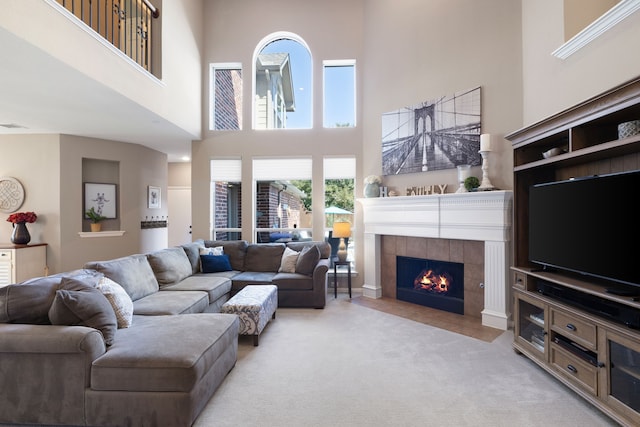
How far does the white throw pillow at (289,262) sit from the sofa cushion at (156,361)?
2499mm

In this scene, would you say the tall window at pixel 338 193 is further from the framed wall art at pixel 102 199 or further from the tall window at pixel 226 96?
the framed wall art at pixel 102 199

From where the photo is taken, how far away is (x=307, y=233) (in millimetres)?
5828

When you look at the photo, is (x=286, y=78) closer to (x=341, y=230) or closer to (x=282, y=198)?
(x=282, y=198)

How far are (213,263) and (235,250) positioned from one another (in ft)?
1.58

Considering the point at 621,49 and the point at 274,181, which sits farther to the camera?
the point at 274,181

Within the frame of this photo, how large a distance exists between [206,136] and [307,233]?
250 centimetres

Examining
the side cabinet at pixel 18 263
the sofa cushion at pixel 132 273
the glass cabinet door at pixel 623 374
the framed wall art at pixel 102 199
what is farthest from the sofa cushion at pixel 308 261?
the side cabinet at pixel 18 263

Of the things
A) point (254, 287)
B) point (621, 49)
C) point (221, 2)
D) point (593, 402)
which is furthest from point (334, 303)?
point (221, 2)

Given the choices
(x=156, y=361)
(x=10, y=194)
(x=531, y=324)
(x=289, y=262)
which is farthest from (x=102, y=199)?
(x=531, y=324)

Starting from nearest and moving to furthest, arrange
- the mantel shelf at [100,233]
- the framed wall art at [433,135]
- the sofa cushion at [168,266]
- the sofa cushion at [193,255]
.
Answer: the sofa cushion at [168,266] < the framed wall art at [433,135] < the sofa cushion at [193,255] < the mantel shelf at [100,233]

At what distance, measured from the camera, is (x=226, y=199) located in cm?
618

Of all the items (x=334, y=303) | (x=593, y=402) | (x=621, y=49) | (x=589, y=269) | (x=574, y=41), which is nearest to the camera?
(x=593, y=402)

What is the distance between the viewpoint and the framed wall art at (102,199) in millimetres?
Result: 5727

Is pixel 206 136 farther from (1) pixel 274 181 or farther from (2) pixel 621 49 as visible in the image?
(2) pixel 621 49
